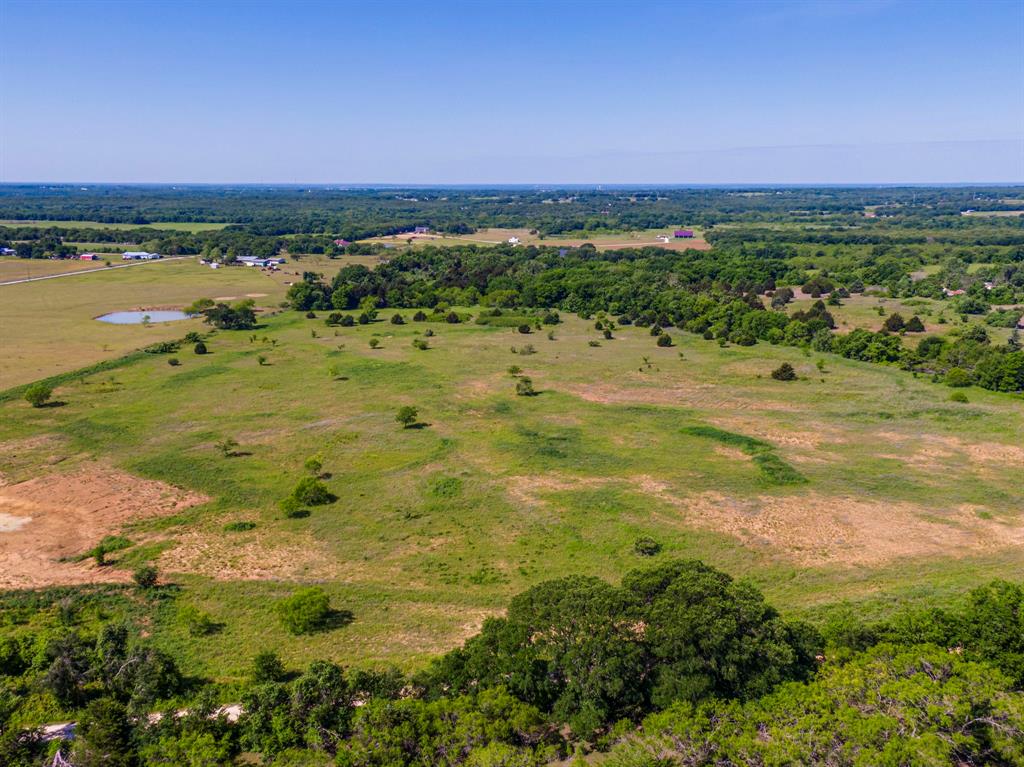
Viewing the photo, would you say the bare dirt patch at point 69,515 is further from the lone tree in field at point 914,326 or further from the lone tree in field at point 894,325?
the lone tree in field at point 914,326

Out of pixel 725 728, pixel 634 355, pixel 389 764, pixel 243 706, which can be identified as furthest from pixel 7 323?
pixel 725 728

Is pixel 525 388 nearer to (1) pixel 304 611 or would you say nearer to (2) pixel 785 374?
(2) pixel 785 374

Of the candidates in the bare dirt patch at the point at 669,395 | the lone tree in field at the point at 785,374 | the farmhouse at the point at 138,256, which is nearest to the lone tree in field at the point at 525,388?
the bare dirt patch at the point at 669,395

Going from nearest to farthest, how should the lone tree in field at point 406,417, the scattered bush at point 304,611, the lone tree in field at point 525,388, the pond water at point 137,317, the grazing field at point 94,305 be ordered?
1. the scattered bush at point 304,611
2. the lone tree in field at point 406,417
3. the lone tree in field at point 525,388
4. the grazing field at point 94,305
5. the pond water at point 137,317

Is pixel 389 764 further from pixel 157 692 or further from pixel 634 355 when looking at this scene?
pixel 634 355

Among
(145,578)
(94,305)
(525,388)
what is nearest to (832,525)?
(525,388)
